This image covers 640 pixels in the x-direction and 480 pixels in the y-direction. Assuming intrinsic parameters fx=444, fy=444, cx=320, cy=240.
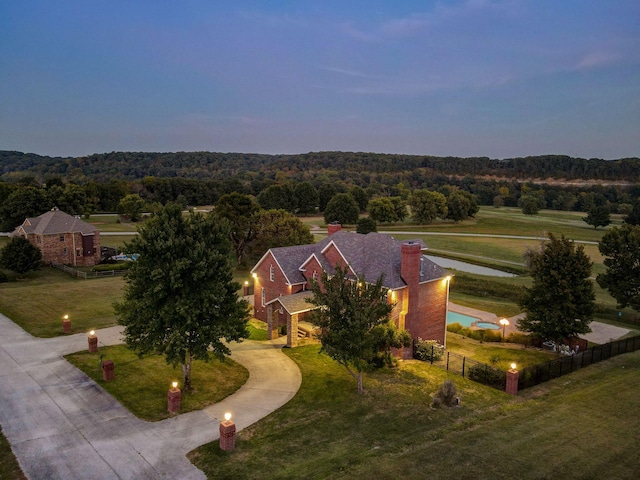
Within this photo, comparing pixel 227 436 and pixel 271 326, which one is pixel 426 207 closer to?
pixel 271 326

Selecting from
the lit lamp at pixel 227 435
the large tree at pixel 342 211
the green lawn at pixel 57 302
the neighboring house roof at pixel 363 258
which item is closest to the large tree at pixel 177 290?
the lit lamp at pixel 227 435

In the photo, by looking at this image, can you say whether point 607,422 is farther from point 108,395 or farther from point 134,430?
point 108,395

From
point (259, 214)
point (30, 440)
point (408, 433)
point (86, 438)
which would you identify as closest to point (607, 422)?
point (408, 433)

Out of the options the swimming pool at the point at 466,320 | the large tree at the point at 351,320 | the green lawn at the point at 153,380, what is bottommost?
the swimming pool at the point at 466,320

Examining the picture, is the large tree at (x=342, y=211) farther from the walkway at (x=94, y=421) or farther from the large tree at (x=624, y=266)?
the walkway at (x=94, y=421)

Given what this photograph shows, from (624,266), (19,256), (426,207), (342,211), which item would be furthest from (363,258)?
(426,207)

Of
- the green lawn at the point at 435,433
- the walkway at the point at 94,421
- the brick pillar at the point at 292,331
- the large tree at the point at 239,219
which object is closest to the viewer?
the green lawn at the point at 435,433
